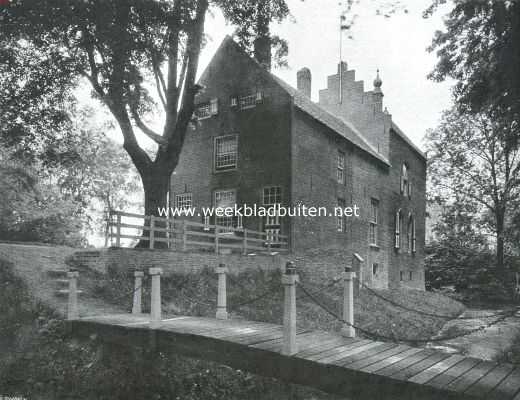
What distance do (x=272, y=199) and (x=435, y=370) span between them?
13903mm

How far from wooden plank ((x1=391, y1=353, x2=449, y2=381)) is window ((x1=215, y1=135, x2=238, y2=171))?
49.8 ft

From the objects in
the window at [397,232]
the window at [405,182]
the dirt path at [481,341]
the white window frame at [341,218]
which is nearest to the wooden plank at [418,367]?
the dirt path at [481,341]

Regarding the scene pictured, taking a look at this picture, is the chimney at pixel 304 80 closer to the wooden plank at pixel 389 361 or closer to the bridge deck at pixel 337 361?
the bridge deck at pixel 337 361

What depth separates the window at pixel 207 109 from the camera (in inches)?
822

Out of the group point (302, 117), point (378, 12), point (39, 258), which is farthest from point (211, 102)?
point (378, 12)

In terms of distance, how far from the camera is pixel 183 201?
2148 cm

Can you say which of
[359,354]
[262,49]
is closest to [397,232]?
[262,49]

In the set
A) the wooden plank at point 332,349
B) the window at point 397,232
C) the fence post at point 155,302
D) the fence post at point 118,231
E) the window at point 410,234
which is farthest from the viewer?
the window at point 410,234

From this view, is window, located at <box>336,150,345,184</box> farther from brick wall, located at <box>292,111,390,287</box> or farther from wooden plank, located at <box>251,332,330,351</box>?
wooden plank, located at <box>251,332,330,351</box>

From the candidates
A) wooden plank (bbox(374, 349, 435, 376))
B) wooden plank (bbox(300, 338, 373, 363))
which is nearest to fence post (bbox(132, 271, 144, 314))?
wooden plank (bbox(300, 338, 373, 363))

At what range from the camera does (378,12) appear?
7977 millimetres

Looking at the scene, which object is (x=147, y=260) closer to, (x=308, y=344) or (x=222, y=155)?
(x=308, y=344)

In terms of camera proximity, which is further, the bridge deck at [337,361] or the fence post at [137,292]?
the fence post at [137,292]

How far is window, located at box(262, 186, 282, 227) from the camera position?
18516 mm
